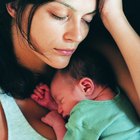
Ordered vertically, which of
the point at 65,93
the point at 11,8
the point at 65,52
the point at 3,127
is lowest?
the point at 3,127

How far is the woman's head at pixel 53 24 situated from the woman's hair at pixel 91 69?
0.21 feet

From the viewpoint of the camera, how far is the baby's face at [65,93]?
1407mm

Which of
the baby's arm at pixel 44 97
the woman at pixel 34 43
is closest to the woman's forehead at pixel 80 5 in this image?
the woman at pixel 34 43

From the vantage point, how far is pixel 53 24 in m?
1.30

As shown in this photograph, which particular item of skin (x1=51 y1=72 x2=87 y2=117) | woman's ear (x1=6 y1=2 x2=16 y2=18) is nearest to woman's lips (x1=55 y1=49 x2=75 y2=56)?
skin (x1=51 y1=72 x2=87 y2=117)

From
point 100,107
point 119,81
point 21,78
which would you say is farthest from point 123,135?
point 21,78

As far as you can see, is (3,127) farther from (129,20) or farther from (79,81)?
(129,20)

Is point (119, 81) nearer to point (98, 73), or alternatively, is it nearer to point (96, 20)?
point (98, 73)

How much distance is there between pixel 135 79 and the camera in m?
1.34

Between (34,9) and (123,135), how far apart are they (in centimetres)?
51

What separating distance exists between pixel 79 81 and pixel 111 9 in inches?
11.1

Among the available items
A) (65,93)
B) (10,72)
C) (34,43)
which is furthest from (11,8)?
(65,93)

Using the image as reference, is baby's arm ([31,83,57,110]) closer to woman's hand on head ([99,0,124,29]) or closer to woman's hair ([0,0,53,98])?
→ woman's hair ([0,0,53,98])

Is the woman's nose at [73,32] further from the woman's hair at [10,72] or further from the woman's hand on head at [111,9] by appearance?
the woman's hair at [10,72]
